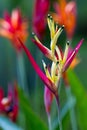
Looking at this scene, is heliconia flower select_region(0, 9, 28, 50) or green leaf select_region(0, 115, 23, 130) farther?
heliconia flower select_region(0, 9, 28, 50)

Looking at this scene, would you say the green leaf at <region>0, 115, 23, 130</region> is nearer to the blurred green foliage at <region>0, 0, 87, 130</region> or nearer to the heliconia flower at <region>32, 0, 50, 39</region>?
the blurred green foliage at <region>0, 0, 87, 130</region>

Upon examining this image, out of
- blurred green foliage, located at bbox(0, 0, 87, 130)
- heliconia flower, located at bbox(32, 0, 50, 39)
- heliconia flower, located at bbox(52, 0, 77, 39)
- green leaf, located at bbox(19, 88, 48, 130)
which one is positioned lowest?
blurred green foliage, located at bbox(0, 0, 87, 130)

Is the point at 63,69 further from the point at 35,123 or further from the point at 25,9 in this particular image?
the point at 25,9

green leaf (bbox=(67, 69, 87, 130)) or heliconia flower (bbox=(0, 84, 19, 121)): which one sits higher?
heliconia flower (bbox=(0, 84, 19, 121))

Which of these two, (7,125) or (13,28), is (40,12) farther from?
(7,125)

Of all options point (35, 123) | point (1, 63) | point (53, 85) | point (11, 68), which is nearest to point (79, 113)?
point (35, 123)

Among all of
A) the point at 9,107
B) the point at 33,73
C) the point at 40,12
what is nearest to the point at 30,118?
the point at 9,107

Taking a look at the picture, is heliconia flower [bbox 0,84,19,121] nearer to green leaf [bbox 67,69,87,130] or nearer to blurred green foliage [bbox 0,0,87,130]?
blurred green foliage [bbox 0,0,87,130]

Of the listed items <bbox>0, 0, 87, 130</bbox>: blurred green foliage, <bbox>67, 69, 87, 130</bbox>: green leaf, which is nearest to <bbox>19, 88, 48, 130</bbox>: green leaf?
<bbox>0, 0, 87, 130</bbox>: blurred green foliage

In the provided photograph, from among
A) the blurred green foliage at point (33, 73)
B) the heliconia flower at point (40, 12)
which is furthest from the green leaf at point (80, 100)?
the heliconia flower at point (40, 12)
